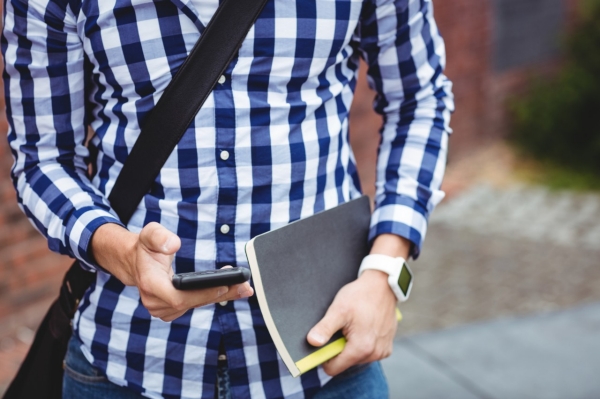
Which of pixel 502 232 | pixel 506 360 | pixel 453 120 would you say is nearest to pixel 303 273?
pixel 506 360

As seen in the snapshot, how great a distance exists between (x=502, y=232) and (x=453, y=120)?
2.02m

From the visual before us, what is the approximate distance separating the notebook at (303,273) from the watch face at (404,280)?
10cm

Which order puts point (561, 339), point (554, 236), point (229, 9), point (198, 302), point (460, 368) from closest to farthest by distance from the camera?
point (198, 302)
point (229, 9)
point (460, 368)
point (561, 339)
point (554, 236)

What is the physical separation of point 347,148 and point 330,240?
0.23 meters

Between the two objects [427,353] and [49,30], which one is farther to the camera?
[427,353]

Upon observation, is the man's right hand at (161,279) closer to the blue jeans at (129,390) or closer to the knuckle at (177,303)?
the knuckle at (177,303)

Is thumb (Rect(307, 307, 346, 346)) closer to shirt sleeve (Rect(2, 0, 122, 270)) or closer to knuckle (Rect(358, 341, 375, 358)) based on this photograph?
knuckle (Rect(358, 341, 375, 358))

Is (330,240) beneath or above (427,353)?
above

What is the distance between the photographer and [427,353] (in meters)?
3.55

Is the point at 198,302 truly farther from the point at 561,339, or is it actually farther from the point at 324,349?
the point at 561,339

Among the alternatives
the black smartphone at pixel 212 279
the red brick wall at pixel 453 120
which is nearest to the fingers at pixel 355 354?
the black smartphone at pixel 212 279

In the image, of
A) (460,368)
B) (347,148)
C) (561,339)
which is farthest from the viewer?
(561,339)

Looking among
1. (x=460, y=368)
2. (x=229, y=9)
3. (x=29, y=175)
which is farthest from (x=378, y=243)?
(x=460, y=368)

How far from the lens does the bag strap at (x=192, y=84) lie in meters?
1.14
